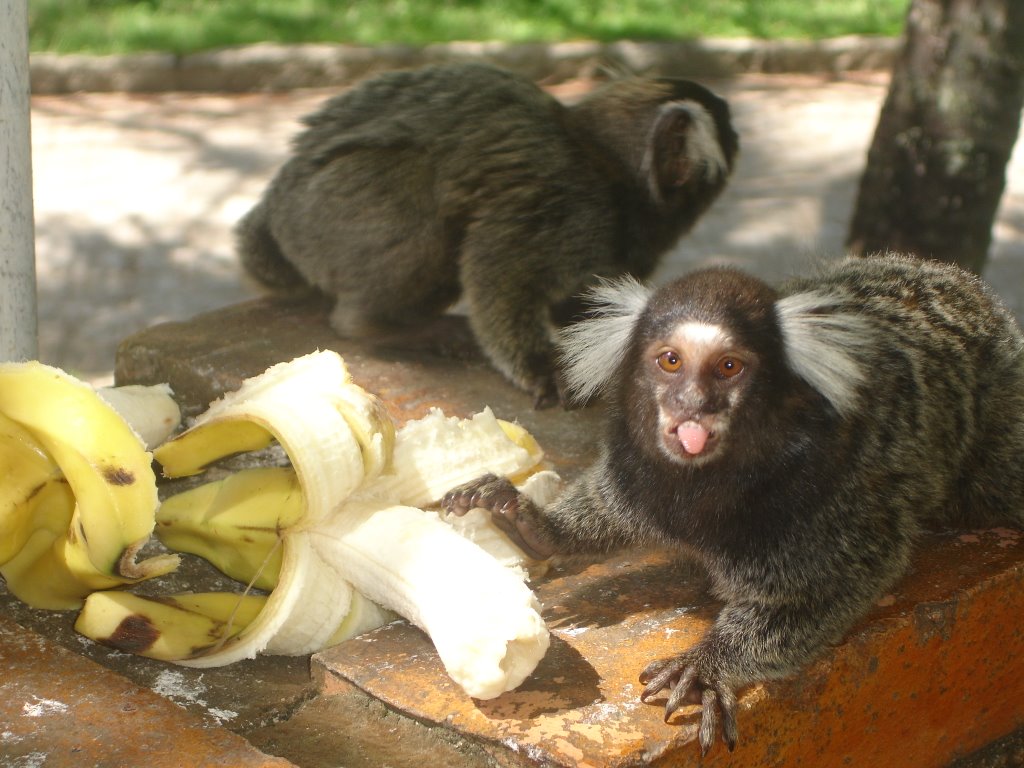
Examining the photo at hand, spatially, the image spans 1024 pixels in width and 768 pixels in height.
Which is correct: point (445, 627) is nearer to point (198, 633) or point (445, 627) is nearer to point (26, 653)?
point (198, 633)

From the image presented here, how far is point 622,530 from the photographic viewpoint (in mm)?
2904

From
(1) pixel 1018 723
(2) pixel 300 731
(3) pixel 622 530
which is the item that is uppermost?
(3) pixel 622 530

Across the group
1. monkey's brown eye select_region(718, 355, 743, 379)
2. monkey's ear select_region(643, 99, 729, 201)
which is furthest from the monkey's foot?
monkey's ear select_region(643, 99, 729, 201)

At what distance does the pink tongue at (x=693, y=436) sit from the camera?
243 centimetres

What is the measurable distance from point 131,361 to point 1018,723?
2.79 m

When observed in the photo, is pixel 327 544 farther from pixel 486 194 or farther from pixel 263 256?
pixel 263 256

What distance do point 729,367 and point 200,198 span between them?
5.49 m

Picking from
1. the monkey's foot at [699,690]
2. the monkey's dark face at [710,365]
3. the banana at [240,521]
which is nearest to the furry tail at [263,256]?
the banana at [240,521]

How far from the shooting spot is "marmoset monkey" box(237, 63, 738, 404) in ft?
13.8

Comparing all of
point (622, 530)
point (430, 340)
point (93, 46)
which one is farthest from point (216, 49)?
point (622, 530)

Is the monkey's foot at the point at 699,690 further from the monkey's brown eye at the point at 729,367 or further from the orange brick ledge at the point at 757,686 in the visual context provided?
the monkey's brown eye at the point at 729,367

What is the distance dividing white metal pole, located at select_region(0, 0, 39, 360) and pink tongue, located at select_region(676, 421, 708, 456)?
173cm

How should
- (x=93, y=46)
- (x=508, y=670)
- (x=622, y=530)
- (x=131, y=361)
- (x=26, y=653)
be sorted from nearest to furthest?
(x=508, y=670)
(x=26, y=653)
(x=622, y=530)
(x=131, y=361)
(x=93, y=46)

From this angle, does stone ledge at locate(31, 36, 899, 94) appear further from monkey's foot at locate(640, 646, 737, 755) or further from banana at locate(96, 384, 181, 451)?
monkey's foot at locate(640, 646, 737, 755)
